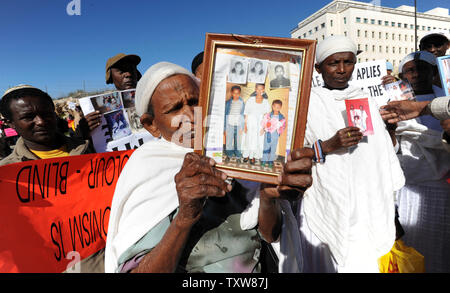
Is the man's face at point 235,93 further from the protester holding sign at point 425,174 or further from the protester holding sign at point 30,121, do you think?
the protester holding sign at point 425,174

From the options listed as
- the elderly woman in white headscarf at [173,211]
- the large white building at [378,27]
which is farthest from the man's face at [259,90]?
the large white building at [378,27]

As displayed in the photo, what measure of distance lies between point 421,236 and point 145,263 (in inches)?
149

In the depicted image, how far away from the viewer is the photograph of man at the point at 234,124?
122 cm

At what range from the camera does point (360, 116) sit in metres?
2.33

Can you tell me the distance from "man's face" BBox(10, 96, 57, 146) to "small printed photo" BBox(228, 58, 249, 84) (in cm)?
217

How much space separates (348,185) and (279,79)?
1729mm

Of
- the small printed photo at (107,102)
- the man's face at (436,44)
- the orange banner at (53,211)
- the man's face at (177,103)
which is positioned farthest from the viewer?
the man's face at (436,44)

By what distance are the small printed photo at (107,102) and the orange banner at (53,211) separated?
66 centimetres

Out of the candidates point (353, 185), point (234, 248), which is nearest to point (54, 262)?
point (234, 248)

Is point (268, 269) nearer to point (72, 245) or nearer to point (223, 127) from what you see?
point (223, 127)

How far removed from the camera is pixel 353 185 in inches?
98.7

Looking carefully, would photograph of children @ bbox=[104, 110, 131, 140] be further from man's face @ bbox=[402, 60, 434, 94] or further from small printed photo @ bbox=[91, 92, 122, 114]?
man's face @ bbox=[402, 60, 434, 94]

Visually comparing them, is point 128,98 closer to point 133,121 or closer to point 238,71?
point 133,121

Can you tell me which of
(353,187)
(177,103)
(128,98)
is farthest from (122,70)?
(353,187)
